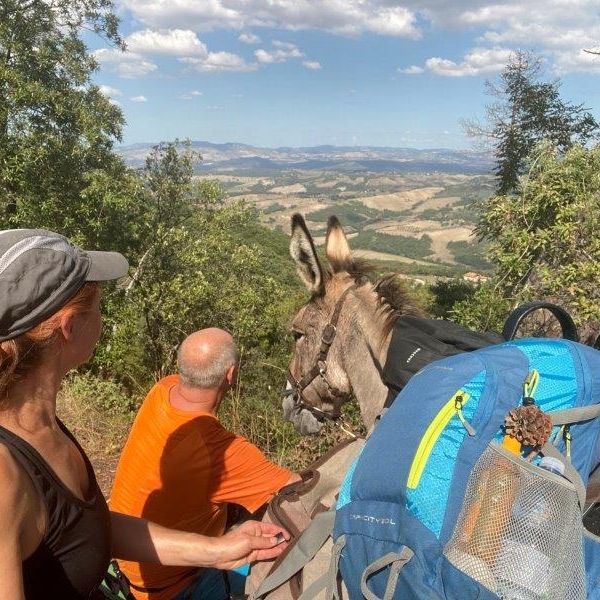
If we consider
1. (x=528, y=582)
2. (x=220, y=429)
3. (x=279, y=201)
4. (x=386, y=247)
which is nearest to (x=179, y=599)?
(x=220, y=429)

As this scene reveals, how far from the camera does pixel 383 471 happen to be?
58.7 inches

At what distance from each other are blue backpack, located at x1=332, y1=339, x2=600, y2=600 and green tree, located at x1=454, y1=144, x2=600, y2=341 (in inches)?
138

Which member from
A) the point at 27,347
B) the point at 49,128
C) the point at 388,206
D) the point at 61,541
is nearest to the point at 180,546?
the point at 61,541

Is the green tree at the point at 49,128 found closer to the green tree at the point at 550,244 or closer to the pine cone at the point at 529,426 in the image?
the green tree at the point at 550,244

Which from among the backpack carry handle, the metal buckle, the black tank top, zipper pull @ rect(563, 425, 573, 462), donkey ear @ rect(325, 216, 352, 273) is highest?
donkey ear @ rect(325, 216, 352, 273)

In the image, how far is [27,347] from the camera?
139cm

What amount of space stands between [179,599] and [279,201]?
11994 centimetres

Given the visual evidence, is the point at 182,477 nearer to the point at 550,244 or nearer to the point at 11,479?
the point at 11,479

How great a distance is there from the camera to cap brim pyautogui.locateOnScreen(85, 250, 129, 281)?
63.1 inches

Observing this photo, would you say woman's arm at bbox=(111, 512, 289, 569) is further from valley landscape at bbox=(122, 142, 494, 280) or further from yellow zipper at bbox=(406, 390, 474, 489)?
valley landscape at bbox=(122, 142, 494, 280)

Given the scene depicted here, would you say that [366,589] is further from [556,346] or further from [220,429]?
[220,429]

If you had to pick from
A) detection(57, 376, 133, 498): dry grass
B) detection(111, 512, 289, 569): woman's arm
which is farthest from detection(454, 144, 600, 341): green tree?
detection(57, 376, 133, 498): dry grass

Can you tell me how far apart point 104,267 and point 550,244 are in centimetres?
558

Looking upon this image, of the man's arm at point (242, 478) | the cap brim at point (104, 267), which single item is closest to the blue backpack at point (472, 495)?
the cap brim at point (104, 267)
